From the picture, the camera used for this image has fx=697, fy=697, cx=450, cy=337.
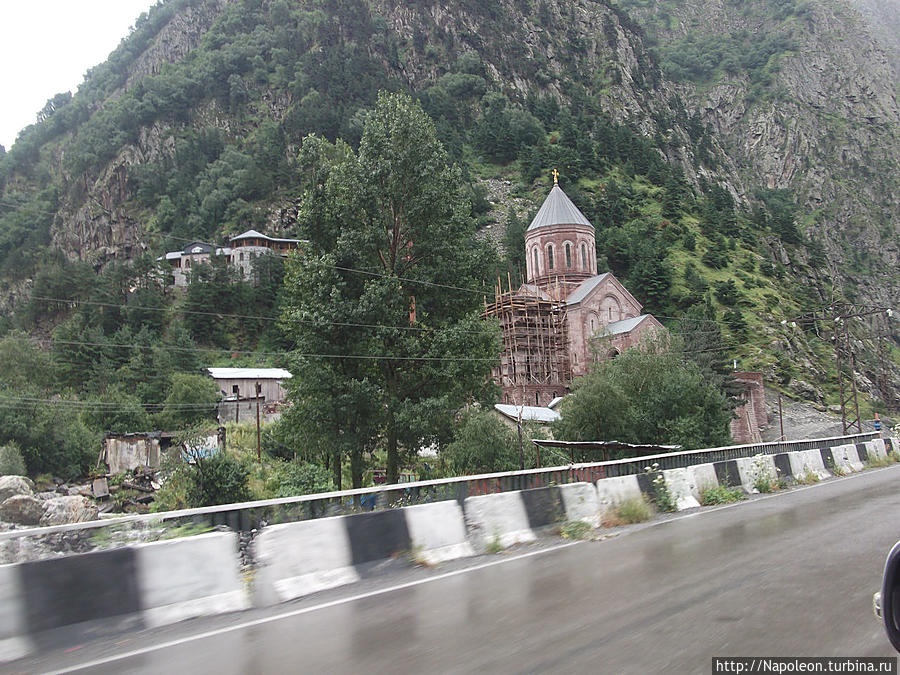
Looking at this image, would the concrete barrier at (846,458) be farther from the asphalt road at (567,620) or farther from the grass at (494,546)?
the grass at (494,546)

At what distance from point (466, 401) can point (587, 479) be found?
10.6 m

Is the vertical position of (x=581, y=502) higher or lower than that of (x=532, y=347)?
lower

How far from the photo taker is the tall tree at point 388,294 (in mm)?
22125

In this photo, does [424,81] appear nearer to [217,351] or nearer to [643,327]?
[217,351]

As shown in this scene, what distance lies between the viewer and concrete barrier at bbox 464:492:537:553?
29.0ft

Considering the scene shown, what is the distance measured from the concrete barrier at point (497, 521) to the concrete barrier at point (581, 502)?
39.0 inches

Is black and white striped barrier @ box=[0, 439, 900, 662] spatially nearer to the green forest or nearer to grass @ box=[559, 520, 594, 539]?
grass @ box=[559, 520, 594, 539]

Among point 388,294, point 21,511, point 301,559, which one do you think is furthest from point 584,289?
point 301,559

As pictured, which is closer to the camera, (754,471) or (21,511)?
(754,471)

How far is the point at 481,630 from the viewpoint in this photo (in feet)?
16.3

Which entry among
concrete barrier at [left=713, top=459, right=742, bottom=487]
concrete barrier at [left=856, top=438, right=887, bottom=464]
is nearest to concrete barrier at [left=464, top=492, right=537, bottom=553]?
concrete barrier at [left=713, top=459, right=742, bottom=487]

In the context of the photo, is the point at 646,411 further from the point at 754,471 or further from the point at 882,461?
the point at 754,471

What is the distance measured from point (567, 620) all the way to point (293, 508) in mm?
3556

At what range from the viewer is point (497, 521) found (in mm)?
9156
